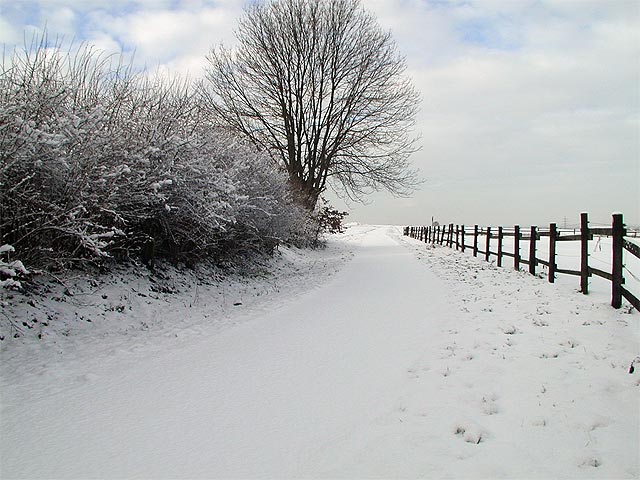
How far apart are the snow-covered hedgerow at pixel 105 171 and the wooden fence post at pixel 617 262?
20.1 feet

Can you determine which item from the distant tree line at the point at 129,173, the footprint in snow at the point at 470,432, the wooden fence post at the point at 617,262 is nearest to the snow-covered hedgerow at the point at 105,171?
the distant tree line at the point at 129,173

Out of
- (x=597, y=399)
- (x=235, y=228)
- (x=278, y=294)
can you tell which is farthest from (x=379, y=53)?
(x=597, y=399)

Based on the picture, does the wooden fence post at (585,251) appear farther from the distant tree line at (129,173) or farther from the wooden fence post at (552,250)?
the distant tree line at (129,173)

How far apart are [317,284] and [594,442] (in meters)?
7.75

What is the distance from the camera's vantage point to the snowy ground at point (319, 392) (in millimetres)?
2543

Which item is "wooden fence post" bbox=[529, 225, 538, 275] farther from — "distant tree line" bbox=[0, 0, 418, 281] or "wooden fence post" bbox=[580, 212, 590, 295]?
"distant tree line" bbox=[0, 0, 418, 281]

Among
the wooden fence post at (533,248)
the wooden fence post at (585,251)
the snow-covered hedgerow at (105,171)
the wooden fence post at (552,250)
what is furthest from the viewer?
the wooden fence post at (533,248)

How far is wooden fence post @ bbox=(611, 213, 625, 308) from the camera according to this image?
5.99m

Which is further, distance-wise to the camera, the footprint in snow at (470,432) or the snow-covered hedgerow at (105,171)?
the snow-covered hedgerow at (105,171)

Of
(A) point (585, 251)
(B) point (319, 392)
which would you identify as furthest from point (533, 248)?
(B) point (319, 392)

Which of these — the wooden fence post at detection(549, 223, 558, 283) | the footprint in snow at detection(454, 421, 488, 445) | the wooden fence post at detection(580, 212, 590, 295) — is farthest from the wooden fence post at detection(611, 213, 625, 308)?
the footprint in snow at detection(454, 421, 488, 445)

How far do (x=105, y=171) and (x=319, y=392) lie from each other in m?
3.82

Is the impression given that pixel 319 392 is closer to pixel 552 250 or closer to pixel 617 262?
pixel 617 262

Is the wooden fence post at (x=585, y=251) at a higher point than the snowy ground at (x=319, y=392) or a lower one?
higher
